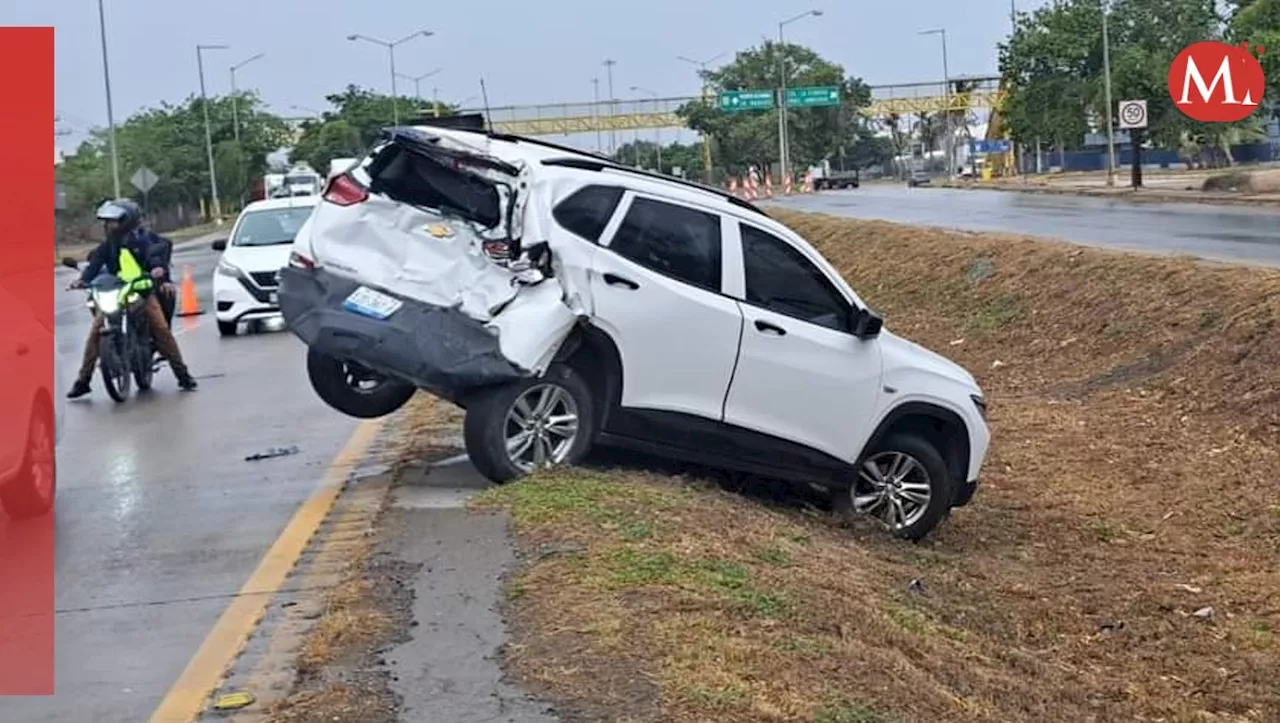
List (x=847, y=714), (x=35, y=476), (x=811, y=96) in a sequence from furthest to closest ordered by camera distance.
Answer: (x=811, y=96) < (x=35, y=476) < (x=847, y=714)

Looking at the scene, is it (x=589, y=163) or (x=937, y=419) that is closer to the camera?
(x=589, y=163)

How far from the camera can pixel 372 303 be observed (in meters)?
9.49

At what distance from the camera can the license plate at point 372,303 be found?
9.42 metres

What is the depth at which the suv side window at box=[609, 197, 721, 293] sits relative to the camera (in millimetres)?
9523

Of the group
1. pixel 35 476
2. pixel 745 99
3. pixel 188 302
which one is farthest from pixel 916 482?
pixel 745 99

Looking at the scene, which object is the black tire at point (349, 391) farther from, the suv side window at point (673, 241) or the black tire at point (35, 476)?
the suv side window at point (673, 241)

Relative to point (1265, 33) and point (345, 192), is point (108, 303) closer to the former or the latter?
point (345, 192)

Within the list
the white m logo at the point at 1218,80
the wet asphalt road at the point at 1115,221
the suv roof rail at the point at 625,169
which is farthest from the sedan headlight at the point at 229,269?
the white m logo at the point at 1218,80

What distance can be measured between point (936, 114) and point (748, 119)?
13993 millimetres

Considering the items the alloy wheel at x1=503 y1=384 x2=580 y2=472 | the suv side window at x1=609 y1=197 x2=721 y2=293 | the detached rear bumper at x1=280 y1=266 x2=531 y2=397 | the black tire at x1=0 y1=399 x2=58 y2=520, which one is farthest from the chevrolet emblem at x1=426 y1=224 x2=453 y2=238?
the black tire at x1=0 y1=399 x2=58 y2=520

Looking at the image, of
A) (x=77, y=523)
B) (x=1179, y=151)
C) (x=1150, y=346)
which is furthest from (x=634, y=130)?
(x=77, y=523)

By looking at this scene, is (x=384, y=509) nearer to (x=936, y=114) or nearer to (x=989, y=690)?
(x=989, y=690)

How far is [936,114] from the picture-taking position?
112375mm

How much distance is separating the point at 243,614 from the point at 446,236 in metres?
2.92
